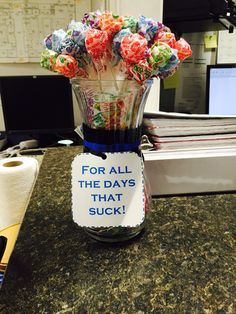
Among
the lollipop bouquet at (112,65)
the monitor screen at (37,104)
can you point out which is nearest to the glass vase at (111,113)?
the lollipop bouquet at (112,65)

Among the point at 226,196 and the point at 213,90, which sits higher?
the point at 213,90

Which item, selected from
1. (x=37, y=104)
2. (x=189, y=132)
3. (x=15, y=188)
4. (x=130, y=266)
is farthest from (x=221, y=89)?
(x=130, y=266)

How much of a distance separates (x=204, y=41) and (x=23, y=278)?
75.0 inches

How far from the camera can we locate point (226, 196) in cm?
68

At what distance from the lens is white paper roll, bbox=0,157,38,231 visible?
0.73m

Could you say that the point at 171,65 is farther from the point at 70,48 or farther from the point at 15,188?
the point at 15,188

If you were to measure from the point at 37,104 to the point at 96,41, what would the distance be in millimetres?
1558

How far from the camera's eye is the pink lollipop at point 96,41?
39 cm

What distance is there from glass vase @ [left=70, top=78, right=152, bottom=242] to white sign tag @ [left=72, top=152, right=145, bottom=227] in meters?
0.02

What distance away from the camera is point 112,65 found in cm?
43

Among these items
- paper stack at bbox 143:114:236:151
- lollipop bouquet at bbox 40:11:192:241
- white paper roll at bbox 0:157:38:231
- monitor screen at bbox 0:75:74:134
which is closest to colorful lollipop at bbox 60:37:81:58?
lollipop bouquet at bbox 40:11:192:241

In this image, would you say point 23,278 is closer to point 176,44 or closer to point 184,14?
point 176,44

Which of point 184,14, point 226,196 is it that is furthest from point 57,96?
point 226,196

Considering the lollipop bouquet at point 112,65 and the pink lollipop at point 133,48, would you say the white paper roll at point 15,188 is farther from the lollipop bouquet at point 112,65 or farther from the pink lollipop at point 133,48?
the pink lollipop at point 133,48
